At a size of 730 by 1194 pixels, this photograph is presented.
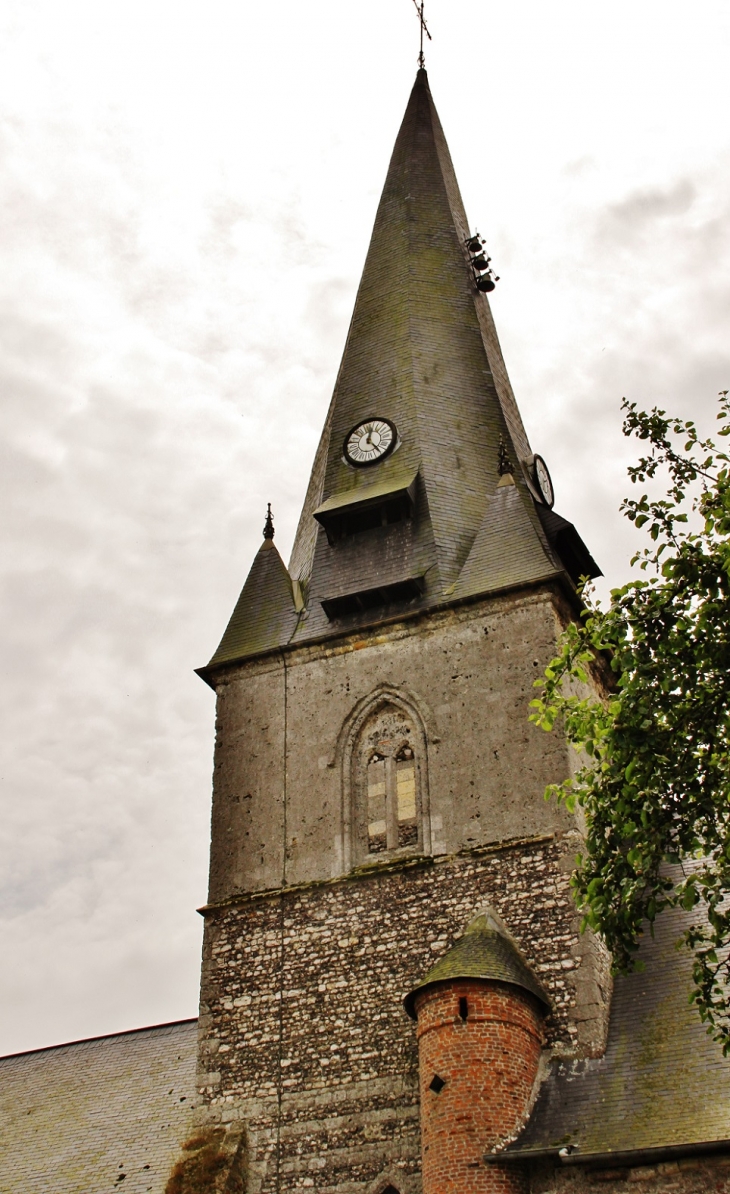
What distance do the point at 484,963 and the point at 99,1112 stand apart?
359 inches

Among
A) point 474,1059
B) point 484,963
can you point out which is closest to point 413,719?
point 484,963

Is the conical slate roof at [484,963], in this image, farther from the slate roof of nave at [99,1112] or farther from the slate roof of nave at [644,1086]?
the slate roof of nave at [99,1112]

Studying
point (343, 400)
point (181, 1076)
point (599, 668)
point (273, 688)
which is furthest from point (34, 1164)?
point (343, 400)

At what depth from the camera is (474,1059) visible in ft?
49.4

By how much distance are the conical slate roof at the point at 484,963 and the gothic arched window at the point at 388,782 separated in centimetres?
180

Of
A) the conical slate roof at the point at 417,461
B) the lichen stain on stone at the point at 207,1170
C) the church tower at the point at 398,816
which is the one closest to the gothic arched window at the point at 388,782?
the church tower at the point at 398,816

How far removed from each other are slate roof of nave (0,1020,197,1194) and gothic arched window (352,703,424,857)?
225 inches

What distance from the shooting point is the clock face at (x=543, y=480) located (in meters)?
22.8

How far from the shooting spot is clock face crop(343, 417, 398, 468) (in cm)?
2238

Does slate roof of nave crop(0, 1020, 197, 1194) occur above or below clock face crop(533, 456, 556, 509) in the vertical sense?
below

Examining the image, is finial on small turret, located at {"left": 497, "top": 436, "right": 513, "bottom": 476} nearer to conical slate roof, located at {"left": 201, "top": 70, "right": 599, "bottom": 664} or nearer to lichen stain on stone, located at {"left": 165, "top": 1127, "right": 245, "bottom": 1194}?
conical slate roof, located at {"left": 201, "top": 70, "right": 599, "bottom": 664}

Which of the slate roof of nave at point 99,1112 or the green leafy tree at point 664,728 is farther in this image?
the slate roof of nave at point 99,1112

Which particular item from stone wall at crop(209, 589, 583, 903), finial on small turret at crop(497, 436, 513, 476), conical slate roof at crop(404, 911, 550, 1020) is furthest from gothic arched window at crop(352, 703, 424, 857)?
finial on small turret at crop(497, 436, 513, 476)

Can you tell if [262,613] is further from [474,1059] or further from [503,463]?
[474,1059]
